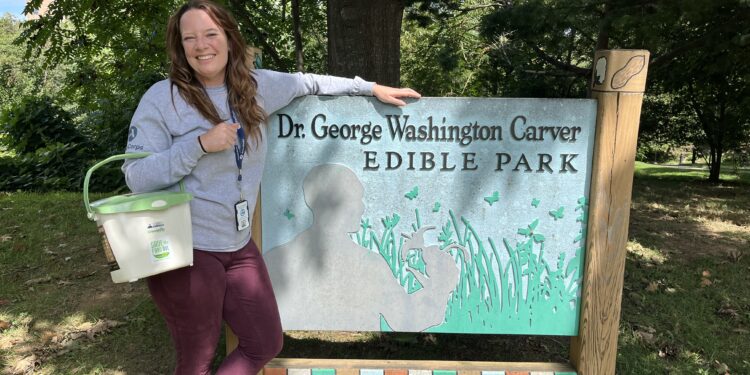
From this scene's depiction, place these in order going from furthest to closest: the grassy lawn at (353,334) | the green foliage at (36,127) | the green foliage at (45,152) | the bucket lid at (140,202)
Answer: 1. the green foliage at (36,127)
2. the green foliage at (45,152)
3. the grassy lawn at (353,334)
4. the bucket lid at (140,202)

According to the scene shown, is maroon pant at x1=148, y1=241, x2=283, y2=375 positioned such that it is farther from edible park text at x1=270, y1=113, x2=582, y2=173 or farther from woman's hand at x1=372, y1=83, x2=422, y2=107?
woman's hand at x1=372, y1=83, x2=422, y2=107

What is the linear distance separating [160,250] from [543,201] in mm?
1513

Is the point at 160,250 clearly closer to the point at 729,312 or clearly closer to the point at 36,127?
the point at 729,312

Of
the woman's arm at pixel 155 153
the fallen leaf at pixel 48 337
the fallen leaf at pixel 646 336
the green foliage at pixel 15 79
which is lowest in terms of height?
the fallen leaf at pixel 48 337

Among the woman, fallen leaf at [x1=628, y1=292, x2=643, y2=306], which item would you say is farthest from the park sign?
fallen leaf at [x1=628, y1=292, x2=643, y2=306]

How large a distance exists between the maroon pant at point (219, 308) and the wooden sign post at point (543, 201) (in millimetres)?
285

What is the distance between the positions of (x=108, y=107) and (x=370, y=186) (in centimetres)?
989

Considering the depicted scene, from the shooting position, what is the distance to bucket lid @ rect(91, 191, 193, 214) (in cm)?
164

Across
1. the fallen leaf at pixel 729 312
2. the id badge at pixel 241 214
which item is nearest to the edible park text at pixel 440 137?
the id badge at pixel 241 214

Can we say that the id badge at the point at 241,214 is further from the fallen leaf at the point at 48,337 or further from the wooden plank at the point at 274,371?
the fallen leaf at the point at 48,337

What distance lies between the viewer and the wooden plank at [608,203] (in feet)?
7.16

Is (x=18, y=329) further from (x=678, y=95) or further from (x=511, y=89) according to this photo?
(x=678, y=95)

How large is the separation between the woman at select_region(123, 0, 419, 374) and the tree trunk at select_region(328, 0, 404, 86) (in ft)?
4.82

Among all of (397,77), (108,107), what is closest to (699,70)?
(397,77)
